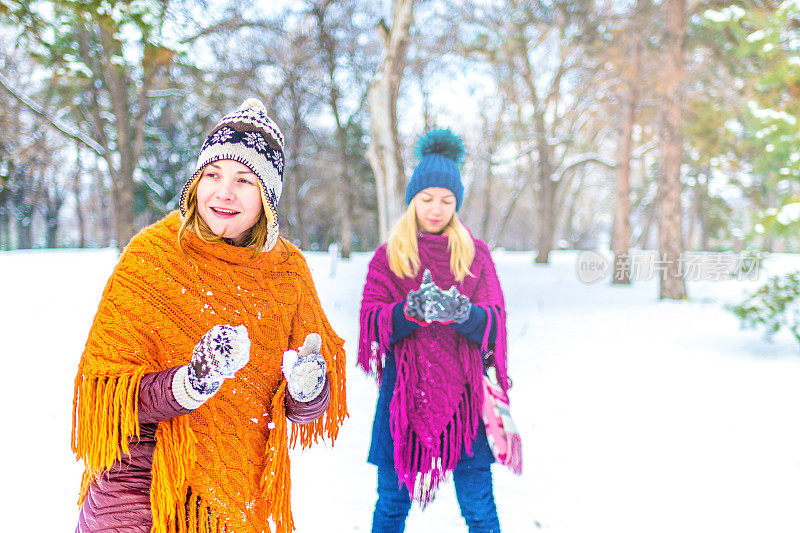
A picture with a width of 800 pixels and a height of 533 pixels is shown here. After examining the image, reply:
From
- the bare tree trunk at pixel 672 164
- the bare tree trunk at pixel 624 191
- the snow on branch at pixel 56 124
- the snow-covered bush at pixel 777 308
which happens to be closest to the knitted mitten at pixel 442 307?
the snow-covered bush at pixel 777 308

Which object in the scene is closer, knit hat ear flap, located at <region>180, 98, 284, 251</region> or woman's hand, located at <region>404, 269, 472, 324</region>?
knit hat ear flap, located at <region>180, 98, 284, 251</region>

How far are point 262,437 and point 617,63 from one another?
11.1 metres

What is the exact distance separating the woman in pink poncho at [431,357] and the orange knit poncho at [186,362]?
55 centimetres

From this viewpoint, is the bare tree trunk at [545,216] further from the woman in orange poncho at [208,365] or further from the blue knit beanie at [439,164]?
the woman in orange poncho at [208,365]

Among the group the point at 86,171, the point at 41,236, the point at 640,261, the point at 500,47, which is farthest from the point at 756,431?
the point at 41,236

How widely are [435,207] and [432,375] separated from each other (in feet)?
2.31

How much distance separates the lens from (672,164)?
999 centimetres

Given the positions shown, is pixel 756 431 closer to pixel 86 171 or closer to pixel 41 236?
pixel 86 171

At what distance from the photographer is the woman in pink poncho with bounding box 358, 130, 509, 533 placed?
201cm

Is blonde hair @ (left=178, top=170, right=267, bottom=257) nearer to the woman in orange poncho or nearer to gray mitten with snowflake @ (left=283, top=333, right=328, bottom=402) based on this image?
the woman in orange poncho

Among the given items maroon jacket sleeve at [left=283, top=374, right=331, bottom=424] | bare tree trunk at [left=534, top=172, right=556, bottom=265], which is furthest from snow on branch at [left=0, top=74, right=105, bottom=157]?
bare tree trunk at [left=534, top=172, right=556, bottom=265]

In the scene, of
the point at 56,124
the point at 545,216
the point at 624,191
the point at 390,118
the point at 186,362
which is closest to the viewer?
the point at 186,362

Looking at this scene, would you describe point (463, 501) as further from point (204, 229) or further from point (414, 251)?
point (204, 229)

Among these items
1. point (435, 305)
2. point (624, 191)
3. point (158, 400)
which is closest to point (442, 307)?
point (435, 305)
